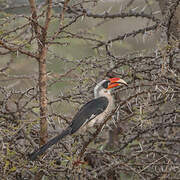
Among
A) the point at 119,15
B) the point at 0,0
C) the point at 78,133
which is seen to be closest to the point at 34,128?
the point at 78,133

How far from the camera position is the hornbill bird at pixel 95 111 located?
362 cm

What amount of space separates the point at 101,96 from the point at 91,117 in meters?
0.55

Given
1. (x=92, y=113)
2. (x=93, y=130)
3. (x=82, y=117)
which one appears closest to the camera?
(x=82, y=117)

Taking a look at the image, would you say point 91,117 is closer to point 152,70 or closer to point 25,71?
point 152,70

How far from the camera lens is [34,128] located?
4059 mm

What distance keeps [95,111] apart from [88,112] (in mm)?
106

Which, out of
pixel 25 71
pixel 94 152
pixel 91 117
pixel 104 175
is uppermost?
pixel 91 117

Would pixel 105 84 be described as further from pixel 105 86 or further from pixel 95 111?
pixel 95 111

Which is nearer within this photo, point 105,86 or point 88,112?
point 88,112

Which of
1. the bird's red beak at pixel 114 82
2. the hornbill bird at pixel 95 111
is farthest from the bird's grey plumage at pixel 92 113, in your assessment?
the bird's red beak at pixel 114 82

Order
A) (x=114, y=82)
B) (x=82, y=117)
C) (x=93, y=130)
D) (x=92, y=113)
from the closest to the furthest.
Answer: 1. (x=82, y=117)
2. (x=92, y=113)
3. (x=114, y=82)
4. (x=93, y=130)

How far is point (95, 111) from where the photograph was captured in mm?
4039

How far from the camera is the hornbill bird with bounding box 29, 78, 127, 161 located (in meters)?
3.62

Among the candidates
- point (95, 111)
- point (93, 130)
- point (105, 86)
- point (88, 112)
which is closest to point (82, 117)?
point (88, 112)
